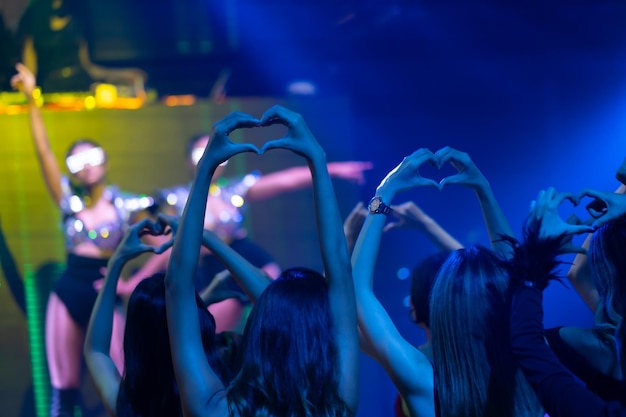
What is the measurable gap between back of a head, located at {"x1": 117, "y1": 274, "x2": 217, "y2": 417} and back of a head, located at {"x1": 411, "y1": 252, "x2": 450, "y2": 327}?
65 cm

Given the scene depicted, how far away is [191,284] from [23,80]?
10.6 feet

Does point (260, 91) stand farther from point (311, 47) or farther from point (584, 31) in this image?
point (584, 31)

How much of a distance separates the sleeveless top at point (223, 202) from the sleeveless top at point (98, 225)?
4.8 inches

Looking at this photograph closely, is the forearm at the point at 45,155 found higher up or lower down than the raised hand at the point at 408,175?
higher up

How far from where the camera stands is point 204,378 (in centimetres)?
→ 120

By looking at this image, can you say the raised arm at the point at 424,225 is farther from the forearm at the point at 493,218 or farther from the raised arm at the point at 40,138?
the raised arm at the point at 40,138

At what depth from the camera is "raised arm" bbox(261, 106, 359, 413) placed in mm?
1216

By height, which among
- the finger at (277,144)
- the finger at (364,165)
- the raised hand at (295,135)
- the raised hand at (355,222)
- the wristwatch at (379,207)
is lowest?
the wristwatch at (379,207)

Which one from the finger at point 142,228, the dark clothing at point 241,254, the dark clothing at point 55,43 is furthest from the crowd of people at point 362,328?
the dark clothing at point 55,43

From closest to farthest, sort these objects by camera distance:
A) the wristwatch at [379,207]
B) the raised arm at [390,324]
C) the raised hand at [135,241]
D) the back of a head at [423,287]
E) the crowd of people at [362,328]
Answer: the crowd of people at [362,328] → the raised arm at [390,324] → the wristwatch at [379,207] → the raised hand at [135,241] → the back of a head at [423,287]

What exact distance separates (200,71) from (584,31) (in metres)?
2.36

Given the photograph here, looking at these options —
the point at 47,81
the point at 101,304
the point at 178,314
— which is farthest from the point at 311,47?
the point at 178,314

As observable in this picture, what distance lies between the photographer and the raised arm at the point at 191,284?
120 cm

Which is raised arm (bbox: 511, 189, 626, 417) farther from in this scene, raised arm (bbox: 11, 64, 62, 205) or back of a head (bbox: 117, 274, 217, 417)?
raised arm (bbox: 11, 64, 62, 205)
